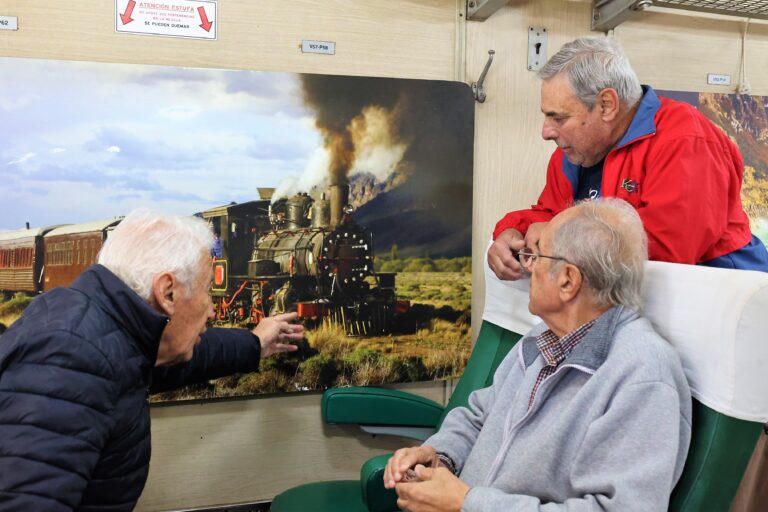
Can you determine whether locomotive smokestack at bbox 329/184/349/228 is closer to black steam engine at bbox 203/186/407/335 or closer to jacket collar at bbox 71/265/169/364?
black steam engine at bbox 203/186/407/335

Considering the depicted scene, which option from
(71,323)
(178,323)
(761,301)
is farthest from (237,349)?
(761,301)

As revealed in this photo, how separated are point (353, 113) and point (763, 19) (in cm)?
168

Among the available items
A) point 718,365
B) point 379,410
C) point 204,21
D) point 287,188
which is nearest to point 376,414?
point 379,410

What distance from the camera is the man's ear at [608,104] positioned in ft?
5.25

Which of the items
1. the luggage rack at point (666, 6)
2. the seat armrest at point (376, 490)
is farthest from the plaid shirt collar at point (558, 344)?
the luggage rack at point (666, 6)

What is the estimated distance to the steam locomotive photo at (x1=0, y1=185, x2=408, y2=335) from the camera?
191 centimetres

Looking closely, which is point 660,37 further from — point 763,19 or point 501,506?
point 501,506

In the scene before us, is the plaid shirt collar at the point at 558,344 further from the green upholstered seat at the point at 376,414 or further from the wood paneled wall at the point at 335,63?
the wood paneled wall at the point at 335,63

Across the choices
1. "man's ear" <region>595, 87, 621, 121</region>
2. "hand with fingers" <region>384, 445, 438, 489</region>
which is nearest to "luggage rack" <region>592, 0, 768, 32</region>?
"man's ear" <region>595, 87, 621, 121</region>

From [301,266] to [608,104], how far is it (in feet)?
3.46

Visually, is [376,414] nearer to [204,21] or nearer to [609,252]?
[609,252]

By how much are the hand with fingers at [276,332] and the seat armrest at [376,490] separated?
20.2 inches

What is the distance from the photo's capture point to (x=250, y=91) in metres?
1.99

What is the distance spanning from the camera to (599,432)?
3.56 feet
